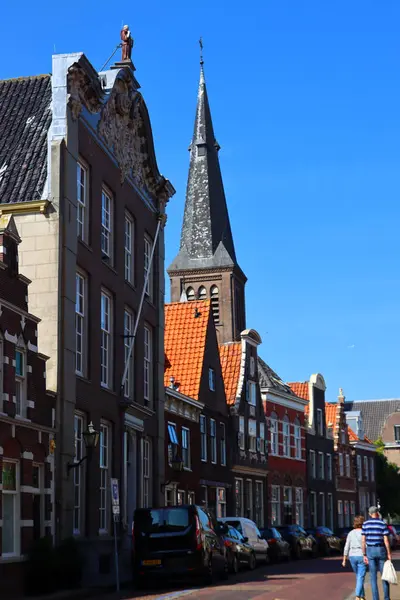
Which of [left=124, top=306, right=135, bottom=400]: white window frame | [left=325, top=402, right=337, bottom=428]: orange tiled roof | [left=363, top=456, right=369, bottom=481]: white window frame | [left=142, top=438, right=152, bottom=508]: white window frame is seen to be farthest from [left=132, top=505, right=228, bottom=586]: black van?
[left=363, top=456, right=369, bottom=481]: white window frame

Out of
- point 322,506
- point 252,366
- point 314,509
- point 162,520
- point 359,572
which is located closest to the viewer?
point 359,572

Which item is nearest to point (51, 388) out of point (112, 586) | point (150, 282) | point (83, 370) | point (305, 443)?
point (83, 370)

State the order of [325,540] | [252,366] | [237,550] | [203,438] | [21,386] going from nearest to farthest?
[21,386]
[237,550]
[203,438]
[325,540]
[252,366]

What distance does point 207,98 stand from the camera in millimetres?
89250

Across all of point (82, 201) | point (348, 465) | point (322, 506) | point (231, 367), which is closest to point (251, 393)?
point (231, 367)

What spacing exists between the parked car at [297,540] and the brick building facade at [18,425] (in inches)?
758

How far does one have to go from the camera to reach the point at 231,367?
5431 cm

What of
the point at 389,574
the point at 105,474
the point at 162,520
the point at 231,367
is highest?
the point at 231,367

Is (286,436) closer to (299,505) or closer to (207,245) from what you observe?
(299,505)

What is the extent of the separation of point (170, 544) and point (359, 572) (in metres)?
6.57

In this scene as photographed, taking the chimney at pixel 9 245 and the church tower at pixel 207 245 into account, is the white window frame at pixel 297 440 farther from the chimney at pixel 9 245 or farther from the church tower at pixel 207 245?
the chimney at pixel 9 245

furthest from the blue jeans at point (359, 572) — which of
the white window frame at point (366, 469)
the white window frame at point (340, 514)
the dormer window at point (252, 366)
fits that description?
the white window frame at point (366, 469)

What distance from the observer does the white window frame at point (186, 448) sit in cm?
4176

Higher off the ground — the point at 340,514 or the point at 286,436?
the point at 286,436
